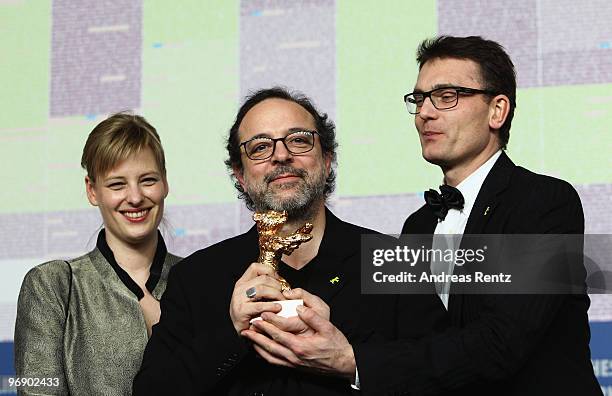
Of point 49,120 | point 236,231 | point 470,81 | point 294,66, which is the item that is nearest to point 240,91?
point 294,66

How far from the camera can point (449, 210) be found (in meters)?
2.91

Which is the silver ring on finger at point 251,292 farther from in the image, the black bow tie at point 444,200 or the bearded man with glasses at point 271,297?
the black bow tie at point 444,200

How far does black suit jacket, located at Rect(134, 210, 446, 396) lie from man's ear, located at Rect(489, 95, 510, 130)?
0.54m

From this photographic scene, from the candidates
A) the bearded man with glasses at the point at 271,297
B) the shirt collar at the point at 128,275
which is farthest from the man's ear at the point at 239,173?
the shirt collar at the point at 128,275

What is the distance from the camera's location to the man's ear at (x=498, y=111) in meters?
2.89

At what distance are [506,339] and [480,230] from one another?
1.18 feet

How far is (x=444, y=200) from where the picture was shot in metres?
2.87

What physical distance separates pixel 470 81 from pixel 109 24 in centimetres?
211

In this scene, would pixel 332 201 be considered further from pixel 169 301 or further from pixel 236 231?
pixel 169 301

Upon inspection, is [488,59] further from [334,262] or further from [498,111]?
[334,262]

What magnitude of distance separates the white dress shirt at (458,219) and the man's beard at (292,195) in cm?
46

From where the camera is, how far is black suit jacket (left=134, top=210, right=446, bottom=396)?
94.6 inches

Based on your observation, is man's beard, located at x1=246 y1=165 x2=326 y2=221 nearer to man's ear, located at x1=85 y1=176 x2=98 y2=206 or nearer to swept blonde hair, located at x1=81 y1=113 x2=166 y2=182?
swept blonde hair, located at x1=81 y1=113 x2=166 y2=182

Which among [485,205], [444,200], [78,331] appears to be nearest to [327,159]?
[444,200]
